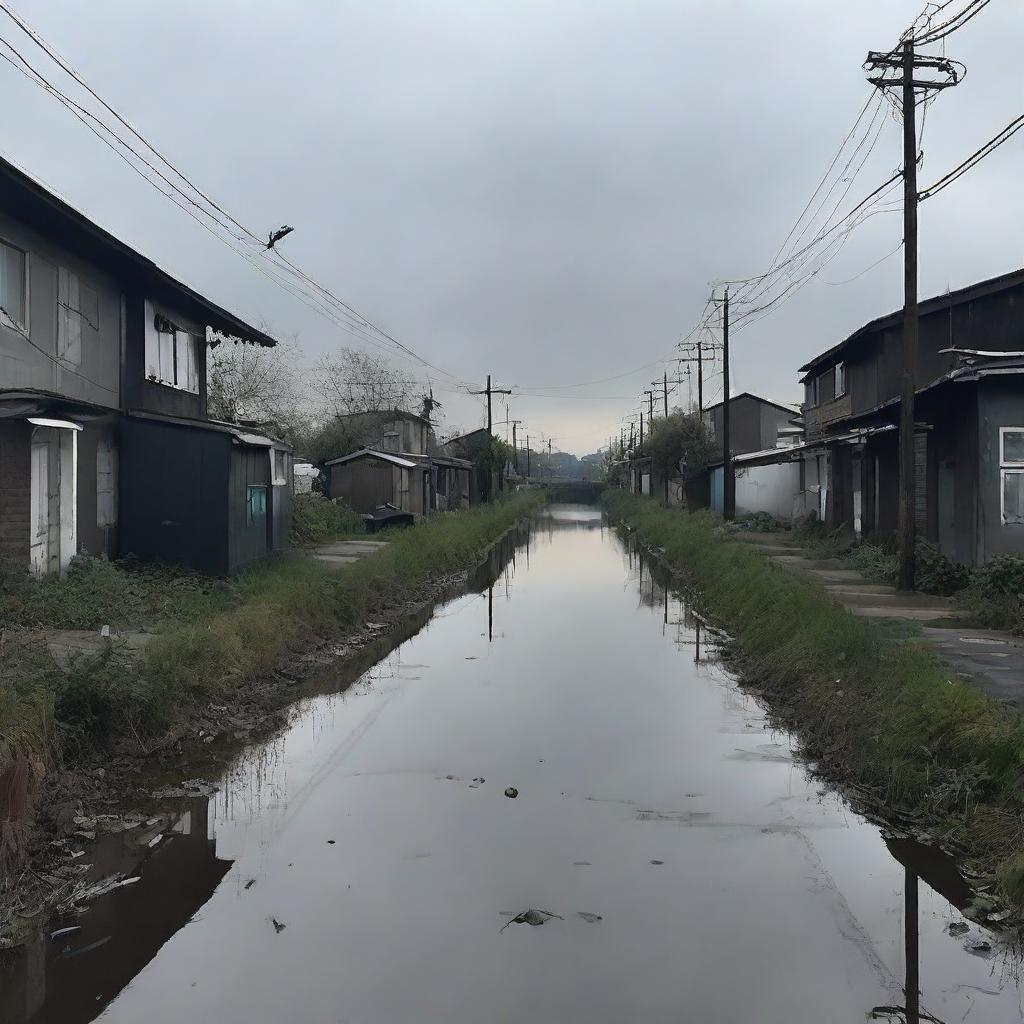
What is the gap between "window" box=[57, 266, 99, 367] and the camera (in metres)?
15.2

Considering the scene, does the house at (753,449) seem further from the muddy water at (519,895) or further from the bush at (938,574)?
the muddy water at (519,895)

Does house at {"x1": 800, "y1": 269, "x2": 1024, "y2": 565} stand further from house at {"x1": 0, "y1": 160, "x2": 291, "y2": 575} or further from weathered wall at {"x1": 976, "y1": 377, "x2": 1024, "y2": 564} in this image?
house at {"x1": 0, "y1": 160, "x2": 291, "y2": 575}

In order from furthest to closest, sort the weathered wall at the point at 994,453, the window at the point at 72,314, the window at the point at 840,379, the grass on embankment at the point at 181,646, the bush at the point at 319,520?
the window at the point at 840,379 → the bush at the point at 319,520 → the weathered wall at the point at 994,453 → the window at the point at 72,314 → the grass on embankment at the point at 181,646

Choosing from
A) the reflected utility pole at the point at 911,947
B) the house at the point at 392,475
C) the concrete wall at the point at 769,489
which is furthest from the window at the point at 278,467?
the concrete wall at the point at 769,489

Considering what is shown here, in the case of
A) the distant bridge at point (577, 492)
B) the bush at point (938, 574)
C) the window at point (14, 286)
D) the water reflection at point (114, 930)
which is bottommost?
the water reflection at point (114, 930)

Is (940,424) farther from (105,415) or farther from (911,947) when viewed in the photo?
(911,947)

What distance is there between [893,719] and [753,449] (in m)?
52.3

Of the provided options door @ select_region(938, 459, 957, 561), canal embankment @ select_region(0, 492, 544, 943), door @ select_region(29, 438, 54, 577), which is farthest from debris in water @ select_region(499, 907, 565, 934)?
door @ select_region(938, 459, 957, 561)

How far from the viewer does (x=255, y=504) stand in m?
20.1

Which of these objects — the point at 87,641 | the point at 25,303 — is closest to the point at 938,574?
the point at 87,641

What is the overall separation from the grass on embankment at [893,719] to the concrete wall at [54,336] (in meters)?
10.5

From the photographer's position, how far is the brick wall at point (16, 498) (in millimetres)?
13797

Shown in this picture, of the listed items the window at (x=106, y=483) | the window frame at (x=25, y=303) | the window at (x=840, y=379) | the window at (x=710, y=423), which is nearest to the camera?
the window frame at (x=25, y=303)

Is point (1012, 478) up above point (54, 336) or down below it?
below
